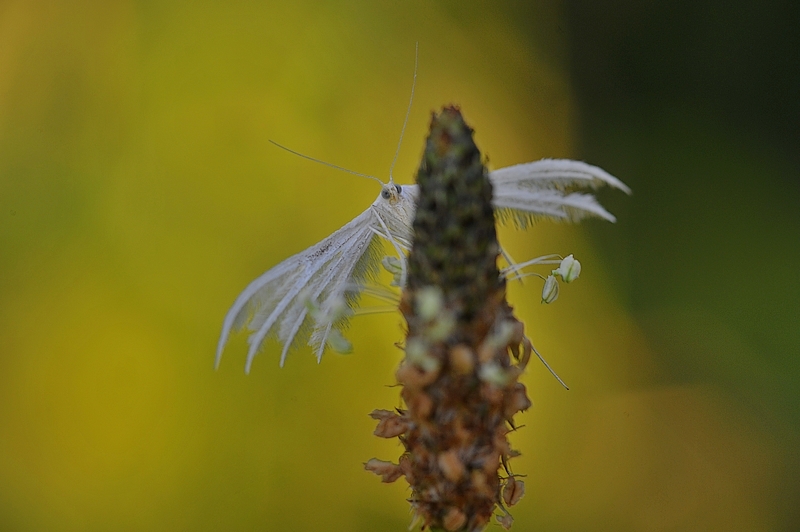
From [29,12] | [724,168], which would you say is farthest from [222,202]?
[724,168]

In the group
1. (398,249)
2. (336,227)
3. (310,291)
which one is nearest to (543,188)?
(398,249)

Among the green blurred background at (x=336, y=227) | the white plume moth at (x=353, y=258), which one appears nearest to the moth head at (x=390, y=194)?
the white plume moth at (x=353, y=258)

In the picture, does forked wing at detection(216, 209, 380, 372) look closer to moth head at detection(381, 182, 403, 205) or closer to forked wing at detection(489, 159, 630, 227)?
moth head at detection(381, 182, 403, 205)

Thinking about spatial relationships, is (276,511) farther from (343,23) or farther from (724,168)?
(724,168)

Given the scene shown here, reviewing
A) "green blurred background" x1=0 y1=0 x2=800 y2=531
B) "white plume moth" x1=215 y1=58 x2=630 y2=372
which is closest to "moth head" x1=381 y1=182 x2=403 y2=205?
"white plume moth" x1=215 y1=58 x2=630 y2=372

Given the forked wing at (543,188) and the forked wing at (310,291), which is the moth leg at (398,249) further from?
the forked wing at (543,188)

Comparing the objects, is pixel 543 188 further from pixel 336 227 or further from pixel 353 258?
pixel 336 227
